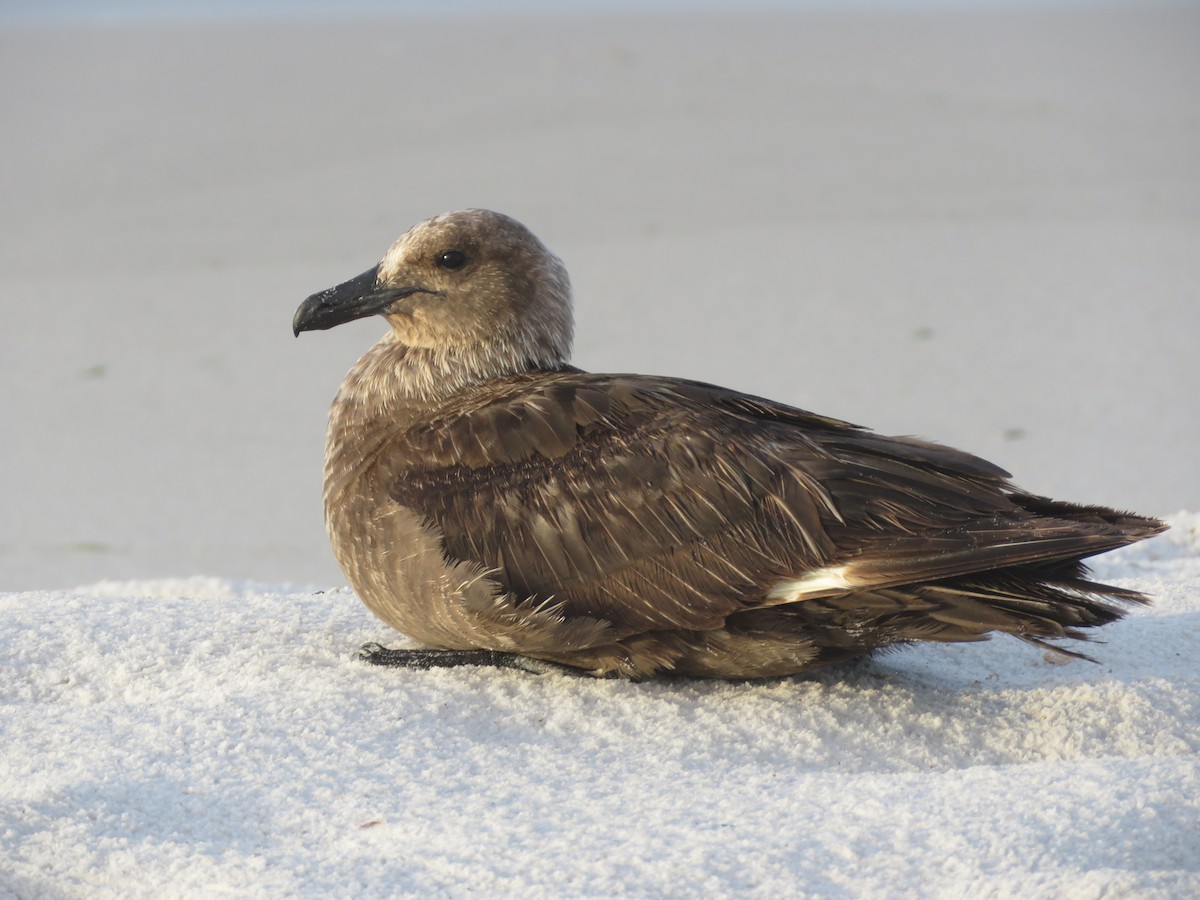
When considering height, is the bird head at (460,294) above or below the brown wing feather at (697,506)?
above

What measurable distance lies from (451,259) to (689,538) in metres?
1.25

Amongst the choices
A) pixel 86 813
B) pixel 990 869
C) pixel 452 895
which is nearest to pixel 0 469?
pixel 86 813

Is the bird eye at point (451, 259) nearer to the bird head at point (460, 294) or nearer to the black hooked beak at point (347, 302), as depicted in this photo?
the bird head at point (460, 294)

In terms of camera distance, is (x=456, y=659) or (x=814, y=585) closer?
(x=814, y=585)

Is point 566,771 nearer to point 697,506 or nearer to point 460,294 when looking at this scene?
point 697,506

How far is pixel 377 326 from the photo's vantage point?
9531mm

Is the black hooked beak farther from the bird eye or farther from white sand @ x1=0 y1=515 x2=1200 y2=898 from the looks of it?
white sand @ x1=0 y1=515 x2=1200 y2=898

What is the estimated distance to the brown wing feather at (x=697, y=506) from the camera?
3725 mm

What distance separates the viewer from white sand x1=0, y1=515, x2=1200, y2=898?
115 inches

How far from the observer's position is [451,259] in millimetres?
4570

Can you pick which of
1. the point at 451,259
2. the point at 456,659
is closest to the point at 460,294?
the point at 451,259

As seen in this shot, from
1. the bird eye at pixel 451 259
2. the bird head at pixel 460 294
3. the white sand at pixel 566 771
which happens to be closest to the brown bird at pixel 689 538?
the white sand at pixel 566 771

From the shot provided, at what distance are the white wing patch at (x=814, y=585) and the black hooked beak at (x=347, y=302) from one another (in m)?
1.51

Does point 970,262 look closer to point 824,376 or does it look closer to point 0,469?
point 824,376
